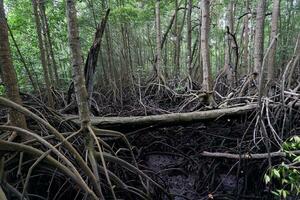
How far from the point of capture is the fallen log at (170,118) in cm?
338

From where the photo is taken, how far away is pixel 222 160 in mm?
3252

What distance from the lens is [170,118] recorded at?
3523 millimetres

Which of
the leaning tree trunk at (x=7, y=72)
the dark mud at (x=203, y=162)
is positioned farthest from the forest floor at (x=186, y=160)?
the leaning tree trunk at (x=7, y=72)

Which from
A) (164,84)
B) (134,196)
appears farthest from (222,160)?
(164,84)

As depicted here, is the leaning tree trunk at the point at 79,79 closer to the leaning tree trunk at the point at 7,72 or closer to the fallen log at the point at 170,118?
the leaning tree trunk at the point at 7,72

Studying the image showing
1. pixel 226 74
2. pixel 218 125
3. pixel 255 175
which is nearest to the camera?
pixel 255 175

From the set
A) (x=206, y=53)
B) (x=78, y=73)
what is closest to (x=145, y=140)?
(x=206, y=53)

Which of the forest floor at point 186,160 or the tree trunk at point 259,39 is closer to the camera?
the forest floor at point 186,160

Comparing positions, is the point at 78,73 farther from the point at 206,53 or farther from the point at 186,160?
the point at 206,53

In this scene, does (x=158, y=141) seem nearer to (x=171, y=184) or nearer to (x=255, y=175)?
(x=171, y=184)

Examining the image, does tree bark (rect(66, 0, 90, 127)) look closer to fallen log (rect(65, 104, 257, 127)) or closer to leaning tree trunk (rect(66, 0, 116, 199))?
leaning tree trunk (rect(66, 0, 116, 199))

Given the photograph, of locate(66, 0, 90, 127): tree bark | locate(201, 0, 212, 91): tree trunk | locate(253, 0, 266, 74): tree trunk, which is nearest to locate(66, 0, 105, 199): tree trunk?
locate(66, 0, 90, 127): tree bark

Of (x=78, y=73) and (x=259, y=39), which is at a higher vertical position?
(x=259, y=39)

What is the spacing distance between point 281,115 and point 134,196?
184 centimetres
